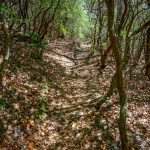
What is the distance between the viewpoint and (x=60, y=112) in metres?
11.1

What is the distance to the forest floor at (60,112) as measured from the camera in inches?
350

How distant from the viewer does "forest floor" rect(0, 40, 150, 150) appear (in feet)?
29.2

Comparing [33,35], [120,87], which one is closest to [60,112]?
[120,87]

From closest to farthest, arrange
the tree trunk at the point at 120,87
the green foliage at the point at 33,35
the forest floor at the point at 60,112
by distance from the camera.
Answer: the tree trunk at the point at 120,87, the forest floor at the point at 60,112, the green foliage at the point at 33,35

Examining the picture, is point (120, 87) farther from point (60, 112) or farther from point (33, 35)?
point (33, 35)

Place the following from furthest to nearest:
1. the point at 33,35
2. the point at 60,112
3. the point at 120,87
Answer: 1. the point at 33,35
2. the point at 60,112
3. the point at 120,87

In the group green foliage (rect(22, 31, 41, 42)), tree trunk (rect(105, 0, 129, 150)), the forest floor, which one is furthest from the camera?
green foliage (rect(22, 31, 41, 42))

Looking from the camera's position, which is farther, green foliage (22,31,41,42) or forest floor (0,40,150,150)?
green foliage (22,31,41,42)

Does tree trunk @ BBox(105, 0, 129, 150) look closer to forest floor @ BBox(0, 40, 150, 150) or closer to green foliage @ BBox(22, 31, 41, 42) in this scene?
forest floor @ BBox(0, 40, 150, 150)

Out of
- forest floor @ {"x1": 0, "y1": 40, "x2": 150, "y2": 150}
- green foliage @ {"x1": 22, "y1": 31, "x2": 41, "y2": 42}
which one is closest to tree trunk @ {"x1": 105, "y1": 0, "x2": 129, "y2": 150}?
forest floor @ {"x1": 0, "y1": 40, "x2": 150, "y2": 150}

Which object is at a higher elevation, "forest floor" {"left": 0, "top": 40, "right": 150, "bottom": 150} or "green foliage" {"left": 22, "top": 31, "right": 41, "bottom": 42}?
"green foliage" {"left": 22, "top": 31, "right": 41, "bottom": 42}

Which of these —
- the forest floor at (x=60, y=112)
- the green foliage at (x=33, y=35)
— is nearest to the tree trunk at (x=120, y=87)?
the forest floor at (x=60, y=112)

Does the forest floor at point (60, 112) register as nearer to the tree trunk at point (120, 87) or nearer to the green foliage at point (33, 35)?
the tree trunk at point (120, 87)

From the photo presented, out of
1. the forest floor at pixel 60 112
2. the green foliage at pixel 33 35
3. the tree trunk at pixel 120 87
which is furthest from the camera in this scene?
the green foliage at pixel 33 35
